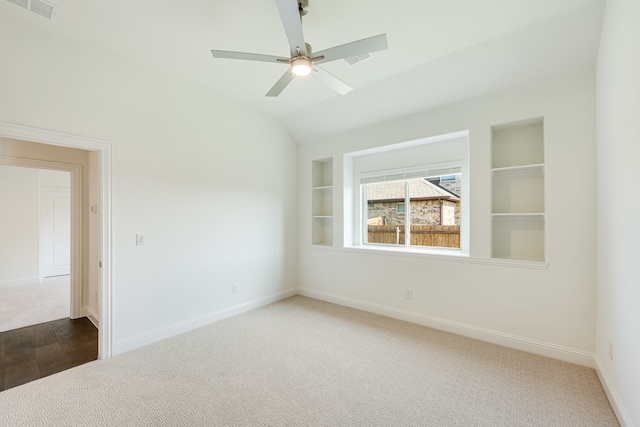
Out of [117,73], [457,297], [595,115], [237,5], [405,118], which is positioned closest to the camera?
[237,5]

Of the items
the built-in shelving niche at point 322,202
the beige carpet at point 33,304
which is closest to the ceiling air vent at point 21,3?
the built-in shelving niche at point 322,202

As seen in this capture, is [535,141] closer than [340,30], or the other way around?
[340,30]

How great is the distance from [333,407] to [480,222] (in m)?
2.36

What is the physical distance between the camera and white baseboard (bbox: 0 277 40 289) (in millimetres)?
5211

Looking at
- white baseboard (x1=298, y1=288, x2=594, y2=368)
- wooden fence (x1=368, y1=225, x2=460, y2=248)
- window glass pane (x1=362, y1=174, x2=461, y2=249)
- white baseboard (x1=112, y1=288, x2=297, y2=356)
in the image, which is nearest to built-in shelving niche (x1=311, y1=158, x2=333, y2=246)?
window glass pane (x1=362, y1=174, x2=461, y2=249)

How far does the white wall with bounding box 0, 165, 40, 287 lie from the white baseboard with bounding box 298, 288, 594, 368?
6128 mm

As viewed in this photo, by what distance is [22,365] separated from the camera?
2529 mm

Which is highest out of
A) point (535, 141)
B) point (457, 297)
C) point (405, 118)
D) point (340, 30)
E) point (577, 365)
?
point (340, 30)

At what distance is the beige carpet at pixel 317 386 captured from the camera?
6.12 ft

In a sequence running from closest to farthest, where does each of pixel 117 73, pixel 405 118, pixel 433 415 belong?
1. pixel 433 415
2. pixel 117 73
3. pixel 405 118

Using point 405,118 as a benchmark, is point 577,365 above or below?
below

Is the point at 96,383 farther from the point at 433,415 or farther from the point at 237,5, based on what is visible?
the point at 237,5

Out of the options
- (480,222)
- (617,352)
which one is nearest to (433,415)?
(617,352)

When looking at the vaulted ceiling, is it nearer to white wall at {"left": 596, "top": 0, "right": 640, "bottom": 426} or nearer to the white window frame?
white wall at {"left": 596, "top": 0, "right": 640, "bottom": 426}
